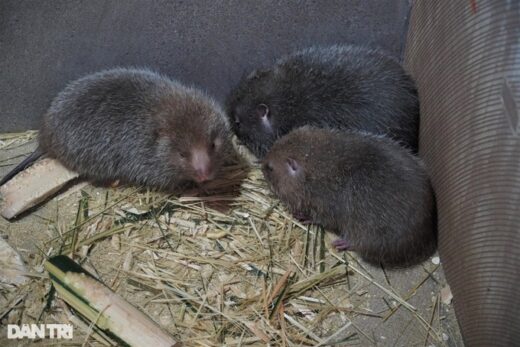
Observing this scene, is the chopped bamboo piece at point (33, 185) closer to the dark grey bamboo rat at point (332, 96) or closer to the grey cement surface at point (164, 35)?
the grey cement surface at point (164, 35)

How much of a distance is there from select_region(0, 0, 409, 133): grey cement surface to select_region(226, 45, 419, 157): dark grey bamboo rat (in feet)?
0.59

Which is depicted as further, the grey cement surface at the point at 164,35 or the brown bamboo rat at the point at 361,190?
the grey cement surface at the point at 164,35

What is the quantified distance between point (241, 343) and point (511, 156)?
1855 mm

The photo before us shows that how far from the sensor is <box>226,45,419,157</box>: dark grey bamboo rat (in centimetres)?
397

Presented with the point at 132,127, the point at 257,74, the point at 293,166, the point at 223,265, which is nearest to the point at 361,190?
the point at 293,166

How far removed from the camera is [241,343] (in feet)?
11.0

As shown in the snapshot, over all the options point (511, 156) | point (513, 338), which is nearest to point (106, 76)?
point (511, 156)

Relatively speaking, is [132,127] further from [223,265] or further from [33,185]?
[223,265]

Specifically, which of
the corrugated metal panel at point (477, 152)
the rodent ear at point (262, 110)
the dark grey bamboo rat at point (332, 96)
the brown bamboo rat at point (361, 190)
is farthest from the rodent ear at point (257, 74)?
the corrugated metal panel at point (477, 152)

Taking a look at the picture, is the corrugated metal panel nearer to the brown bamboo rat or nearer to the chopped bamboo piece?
the brown bamboo rat

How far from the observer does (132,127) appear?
4.01 meters

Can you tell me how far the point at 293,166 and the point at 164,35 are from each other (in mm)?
1398

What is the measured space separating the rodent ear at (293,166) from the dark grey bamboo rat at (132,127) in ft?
1.67

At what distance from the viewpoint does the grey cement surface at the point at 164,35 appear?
3.95 m
